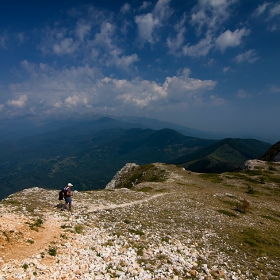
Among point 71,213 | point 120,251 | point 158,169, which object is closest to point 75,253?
point 120,251

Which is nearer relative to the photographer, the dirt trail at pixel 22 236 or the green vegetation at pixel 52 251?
the dirt trail at pixel 22 236

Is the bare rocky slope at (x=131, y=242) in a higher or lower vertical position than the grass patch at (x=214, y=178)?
higher

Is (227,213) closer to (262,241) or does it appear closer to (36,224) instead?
(262,241)

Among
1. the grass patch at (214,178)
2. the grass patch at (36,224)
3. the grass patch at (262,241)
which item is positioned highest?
the grass patch at (36,224)

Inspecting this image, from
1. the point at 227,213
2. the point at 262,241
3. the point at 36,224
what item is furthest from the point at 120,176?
the point at 36,224

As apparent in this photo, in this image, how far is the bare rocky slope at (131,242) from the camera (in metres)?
14.9

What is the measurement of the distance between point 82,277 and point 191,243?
12.8 m

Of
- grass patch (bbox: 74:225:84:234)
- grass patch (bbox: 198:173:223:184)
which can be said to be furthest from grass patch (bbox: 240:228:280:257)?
grass patch (bbox: 198:173:223:184)

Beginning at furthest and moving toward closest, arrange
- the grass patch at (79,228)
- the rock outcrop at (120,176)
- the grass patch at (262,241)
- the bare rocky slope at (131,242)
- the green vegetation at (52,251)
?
the rock outcrop at (120,176) < the grass patch at (262,241) < the grass patch at (79,228) < the green vegetation at (52,251) < the bare rocky slope at (131,242)

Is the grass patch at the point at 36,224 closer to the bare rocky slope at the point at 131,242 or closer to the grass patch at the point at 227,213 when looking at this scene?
the bare rocky slope at the point at 131,242

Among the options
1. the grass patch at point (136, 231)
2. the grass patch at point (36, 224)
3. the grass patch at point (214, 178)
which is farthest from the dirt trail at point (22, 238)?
the grass patch at point (214, 178)

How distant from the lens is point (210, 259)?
63.0 ft

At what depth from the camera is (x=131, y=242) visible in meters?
19.5

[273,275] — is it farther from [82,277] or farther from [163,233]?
[82,277]
